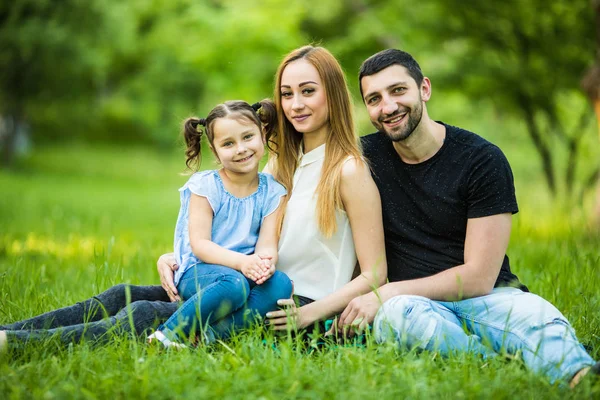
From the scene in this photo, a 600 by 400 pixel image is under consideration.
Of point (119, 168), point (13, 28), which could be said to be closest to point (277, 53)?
→ point (13, 28)

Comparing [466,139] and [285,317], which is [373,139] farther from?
[285,317]

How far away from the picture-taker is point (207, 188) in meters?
3.25

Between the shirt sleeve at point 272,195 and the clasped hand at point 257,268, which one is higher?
the shirt sleeve at point 272,195

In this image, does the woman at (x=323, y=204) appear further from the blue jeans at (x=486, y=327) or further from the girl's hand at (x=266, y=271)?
the blue jeans at (x=486, y=327)

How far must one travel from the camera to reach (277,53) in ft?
53.3

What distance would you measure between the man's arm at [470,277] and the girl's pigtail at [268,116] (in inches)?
41.4

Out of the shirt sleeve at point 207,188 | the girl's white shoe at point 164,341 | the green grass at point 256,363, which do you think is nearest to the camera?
the green grass at point 256,363

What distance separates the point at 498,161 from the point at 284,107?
1.11 meters

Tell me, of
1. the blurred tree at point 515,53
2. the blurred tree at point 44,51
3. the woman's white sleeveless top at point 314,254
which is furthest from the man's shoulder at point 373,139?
the blurred tree at point 44,51

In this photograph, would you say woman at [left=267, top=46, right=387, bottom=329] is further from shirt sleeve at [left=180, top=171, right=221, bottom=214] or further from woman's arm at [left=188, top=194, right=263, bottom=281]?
shirt sleeve at [left=180, top=171, right=221, bottom=214]

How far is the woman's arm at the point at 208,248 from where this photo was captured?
118 inches

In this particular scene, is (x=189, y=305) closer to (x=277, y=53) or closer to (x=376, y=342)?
(x=376, y=342)

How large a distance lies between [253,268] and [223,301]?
0.69 ft

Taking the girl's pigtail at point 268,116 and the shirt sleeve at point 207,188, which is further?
the girl's pigtail at point 268,116
